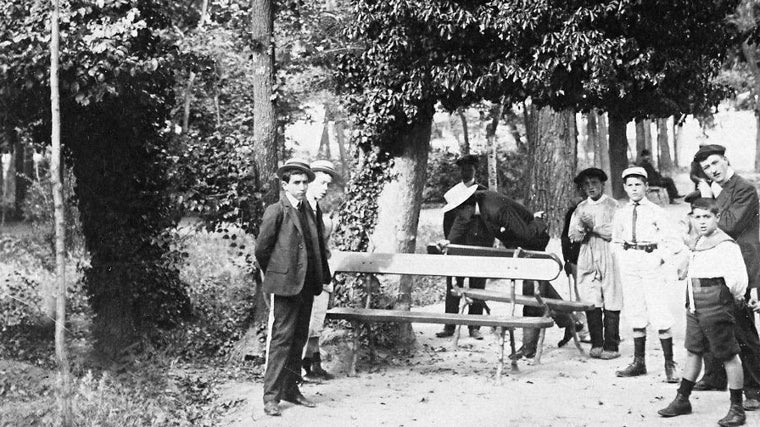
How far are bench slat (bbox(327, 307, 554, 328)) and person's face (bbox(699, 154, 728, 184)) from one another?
1929mm

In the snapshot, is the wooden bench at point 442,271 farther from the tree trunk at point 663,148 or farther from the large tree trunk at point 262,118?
the tree trunk at point 663,148

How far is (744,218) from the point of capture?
6.83 meters

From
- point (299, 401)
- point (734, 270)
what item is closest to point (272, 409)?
point (299, 401)

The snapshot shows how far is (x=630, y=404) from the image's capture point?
675cm

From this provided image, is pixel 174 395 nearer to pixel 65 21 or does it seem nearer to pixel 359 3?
pixel 65 21

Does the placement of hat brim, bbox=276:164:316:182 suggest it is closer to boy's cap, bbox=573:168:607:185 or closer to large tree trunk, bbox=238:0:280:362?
large tree trunk, bbox=238:0:280:362

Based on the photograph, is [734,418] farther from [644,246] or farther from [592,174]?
[592,174]

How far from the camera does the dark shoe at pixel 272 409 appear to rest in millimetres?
6562

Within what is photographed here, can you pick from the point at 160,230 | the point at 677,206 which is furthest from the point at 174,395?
the point at 677,206

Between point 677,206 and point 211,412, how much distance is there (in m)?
19.8

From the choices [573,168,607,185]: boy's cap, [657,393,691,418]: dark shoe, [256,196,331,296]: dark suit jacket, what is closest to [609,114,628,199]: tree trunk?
[573,168,607,185]: boy's cap

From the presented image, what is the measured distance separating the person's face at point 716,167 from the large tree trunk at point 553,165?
25.2 ft

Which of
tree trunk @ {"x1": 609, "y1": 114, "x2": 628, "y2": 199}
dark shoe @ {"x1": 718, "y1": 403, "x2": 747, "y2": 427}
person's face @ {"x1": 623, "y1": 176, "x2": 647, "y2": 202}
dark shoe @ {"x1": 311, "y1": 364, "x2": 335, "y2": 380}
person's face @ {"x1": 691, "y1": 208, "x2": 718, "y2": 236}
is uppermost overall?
tree trunk @ {"x1": 609, "y1": 114, "x2": 628, "y2": 199}

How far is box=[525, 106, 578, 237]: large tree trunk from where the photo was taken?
48.2 feet
